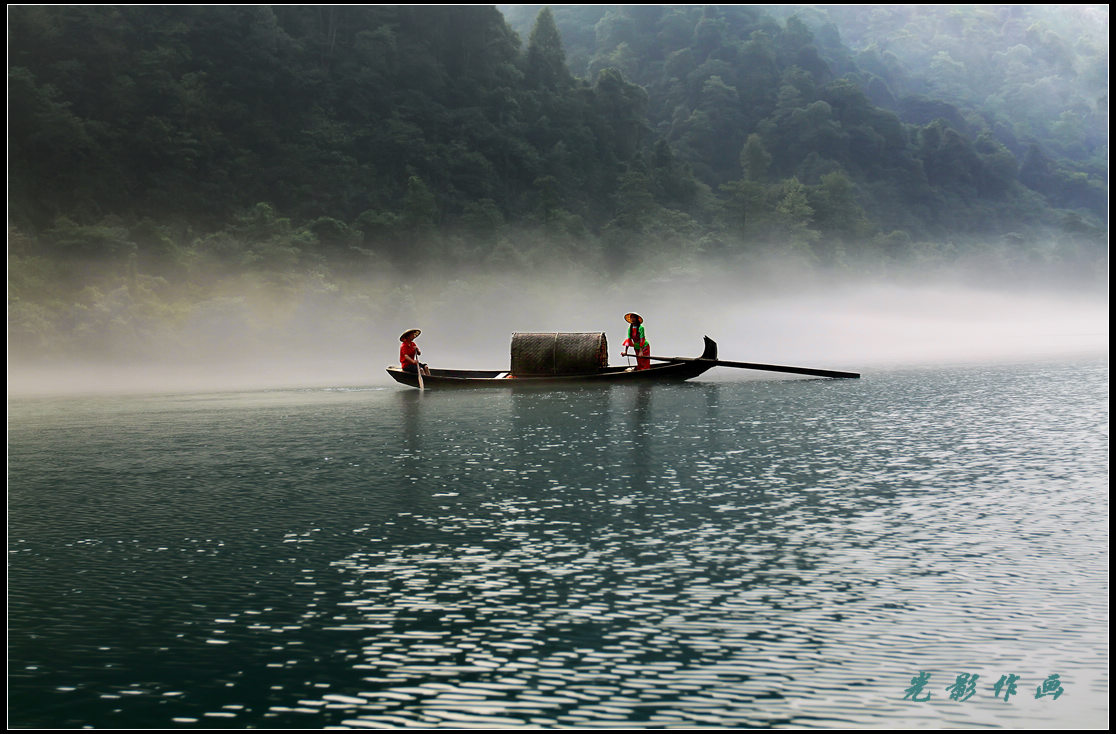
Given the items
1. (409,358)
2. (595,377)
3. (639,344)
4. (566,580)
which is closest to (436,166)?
(409,358)

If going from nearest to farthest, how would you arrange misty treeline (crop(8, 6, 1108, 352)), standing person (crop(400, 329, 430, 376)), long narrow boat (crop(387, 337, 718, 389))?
long narrow boat (crop(387, 337, 718, 389)), standing person (crop(400, 329, 430, 376)), misty treeline (crop(8, 6, 1108, 352))

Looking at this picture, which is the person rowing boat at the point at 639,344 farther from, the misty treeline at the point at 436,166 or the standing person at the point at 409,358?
the misty treeline at the point at 436,166

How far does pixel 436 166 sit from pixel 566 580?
9621cm

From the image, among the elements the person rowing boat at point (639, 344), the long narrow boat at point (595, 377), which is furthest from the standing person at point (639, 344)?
the long narrow boat at point (595, 377)

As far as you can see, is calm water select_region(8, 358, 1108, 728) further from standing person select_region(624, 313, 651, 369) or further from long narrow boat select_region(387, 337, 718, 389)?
standing person select_region(624, 313, 651, 369)

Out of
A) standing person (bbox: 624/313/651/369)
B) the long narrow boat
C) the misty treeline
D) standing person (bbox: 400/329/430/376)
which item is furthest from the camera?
the misty treeline

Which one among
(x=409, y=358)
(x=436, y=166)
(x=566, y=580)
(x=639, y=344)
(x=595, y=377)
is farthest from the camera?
(x=436, y=166)

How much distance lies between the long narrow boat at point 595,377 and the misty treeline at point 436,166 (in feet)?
121

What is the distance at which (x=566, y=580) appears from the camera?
1241 cm

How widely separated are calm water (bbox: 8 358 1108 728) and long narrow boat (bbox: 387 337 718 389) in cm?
1372

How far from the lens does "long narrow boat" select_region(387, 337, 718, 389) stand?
39.0 m

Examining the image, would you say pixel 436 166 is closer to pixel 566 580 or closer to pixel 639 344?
pixel 639 344

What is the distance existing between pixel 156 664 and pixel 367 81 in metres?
107

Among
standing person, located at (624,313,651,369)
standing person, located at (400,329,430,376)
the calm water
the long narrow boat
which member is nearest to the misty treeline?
standing person, located at (400,329,430,376)
